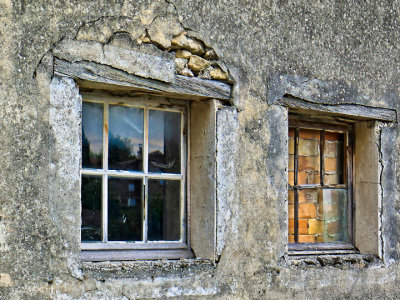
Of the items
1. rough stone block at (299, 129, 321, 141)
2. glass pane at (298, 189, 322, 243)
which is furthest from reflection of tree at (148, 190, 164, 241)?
rough stone block at (299, 129, 321, 141)

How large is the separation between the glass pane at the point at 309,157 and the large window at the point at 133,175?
40.7 inches

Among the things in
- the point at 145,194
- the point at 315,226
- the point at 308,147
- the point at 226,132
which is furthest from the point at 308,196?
the point at 145,194

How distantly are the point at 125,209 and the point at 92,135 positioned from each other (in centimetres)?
50

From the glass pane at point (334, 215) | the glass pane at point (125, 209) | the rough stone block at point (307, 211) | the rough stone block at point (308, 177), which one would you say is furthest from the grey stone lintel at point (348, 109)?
the glass pane at point (125, 209)

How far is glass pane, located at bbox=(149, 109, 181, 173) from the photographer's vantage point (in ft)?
12.5

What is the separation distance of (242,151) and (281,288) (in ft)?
3.15

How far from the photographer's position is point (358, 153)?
4688mm

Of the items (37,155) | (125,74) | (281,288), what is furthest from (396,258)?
(37,155)

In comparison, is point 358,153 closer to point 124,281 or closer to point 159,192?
point 159,192

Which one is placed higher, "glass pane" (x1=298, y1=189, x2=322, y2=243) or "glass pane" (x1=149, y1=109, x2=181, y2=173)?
"glass pane" (x1=149, y1=109, x2=181, y2=173)

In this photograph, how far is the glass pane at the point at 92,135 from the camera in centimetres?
355

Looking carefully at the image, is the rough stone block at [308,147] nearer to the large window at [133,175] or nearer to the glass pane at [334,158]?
the glass pane at [334,158]

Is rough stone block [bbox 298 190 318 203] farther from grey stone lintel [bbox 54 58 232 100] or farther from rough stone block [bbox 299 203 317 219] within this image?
grey stone lintel [bbox 54 58 232 100]

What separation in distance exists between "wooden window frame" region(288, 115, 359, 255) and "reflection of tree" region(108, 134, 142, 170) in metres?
1.29
